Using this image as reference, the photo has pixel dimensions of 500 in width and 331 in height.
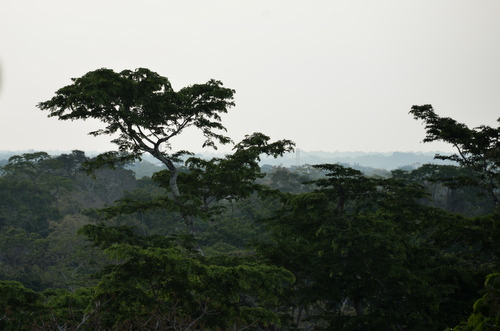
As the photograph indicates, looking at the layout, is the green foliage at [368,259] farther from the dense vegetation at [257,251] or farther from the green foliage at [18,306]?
the green foliage at [18,306]

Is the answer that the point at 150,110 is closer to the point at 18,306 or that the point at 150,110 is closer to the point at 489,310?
the point at 18,306

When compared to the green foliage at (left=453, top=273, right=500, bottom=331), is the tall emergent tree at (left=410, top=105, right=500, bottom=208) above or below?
above

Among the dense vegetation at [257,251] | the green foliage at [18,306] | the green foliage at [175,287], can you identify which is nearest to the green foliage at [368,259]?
the dense vegetation at [257,251]

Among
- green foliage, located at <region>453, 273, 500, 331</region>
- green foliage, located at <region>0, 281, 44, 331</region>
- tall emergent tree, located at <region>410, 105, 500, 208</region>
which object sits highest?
tall emergent tree, located at <region>410, 105, 500, 208</region>

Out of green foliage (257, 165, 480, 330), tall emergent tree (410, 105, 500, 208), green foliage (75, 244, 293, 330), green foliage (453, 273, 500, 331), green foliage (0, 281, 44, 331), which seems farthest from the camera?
tall emergent tree (410, 105, 500, 208)

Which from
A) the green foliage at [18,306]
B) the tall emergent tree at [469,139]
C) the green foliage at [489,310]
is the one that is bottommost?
the green foliage at [18,306]

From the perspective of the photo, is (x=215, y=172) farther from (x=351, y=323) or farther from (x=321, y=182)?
(x=351, y=323)

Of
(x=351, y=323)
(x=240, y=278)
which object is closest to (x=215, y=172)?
(x=240, y=278)

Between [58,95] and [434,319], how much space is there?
10593mm

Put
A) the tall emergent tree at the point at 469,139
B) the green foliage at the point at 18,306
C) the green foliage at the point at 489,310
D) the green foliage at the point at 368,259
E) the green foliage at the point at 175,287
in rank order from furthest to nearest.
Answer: the tall emergent tree at the point at 469,139 → the green foliage at the point at 368,259 → the green foliage at the point at 18,306 → the green foliage at the point at 175,287 → the green foliage at the point at 489,310

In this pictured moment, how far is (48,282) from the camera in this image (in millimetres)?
24109

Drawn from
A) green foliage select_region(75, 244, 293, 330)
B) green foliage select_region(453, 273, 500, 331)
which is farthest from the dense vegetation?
green foliage select_region(453, 273, 500, 331)

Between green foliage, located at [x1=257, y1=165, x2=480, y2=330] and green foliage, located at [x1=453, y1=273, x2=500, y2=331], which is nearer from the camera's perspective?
green foliage, located at [x1=453, y1=273, x2=500, y2=331]

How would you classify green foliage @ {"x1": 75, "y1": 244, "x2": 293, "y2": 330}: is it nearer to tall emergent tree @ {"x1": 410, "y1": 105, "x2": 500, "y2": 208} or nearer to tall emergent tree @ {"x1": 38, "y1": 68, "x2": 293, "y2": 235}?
tall emergent tree @ {"x1": 38, "y1": 68, "x2": 293, "y2": 235}
